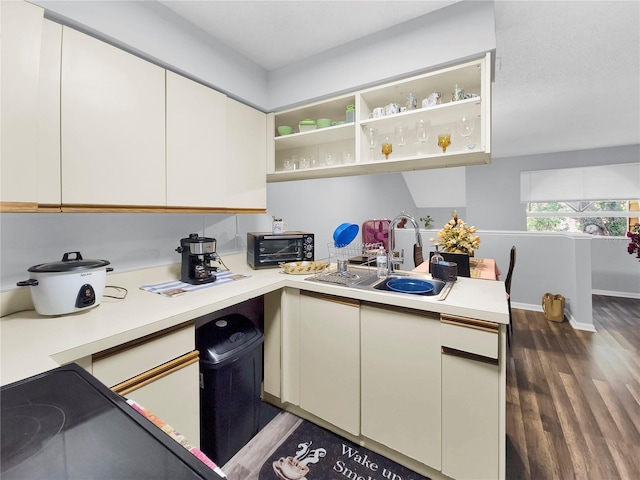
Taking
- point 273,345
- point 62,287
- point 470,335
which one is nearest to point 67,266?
point 62,287

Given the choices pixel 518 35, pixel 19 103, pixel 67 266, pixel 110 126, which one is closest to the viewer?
pixel 19 103

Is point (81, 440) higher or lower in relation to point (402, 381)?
higher

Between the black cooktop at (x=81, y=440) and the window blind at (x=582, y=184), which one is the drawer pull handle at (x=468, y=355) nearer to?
the black cooktop at (x=81, y=440)

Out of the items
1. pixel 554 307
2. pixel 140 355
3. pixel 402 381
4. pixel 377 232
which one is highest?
pixel 377 232

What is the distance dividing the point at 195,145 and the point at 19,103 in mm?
744

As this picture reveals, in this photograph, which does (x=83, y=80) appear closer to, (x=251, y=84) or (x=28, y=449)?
(x=251, y=84)

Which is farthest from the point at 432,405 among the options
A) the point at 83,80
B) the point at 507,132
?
the point at 507,132

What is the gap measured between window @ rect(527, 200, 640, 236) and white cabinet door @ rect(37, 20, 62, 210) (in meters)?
6.94

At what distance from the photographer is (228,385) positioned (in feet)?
4.77

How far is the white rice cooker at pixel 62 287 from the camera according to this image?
107 cm

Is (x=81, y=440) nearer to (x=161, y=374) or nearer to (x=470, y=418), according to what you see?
(x=161, y=374)

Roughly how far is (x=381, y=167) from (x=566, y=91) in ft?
7.85

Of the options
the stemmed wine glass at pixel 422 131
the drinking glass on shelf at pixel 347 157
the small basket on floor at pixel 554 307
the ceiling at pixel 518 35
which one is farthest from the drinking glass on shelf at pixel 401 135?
the small basket on floor at pixel 554 307

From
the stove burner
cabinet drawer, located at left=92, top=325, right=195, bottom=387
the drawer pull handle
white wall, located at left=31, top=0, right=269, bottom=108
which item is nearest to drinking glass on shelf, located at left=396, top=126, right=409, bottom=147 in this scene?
white wall, located at left=31, top=0, right=269, bottom=108
